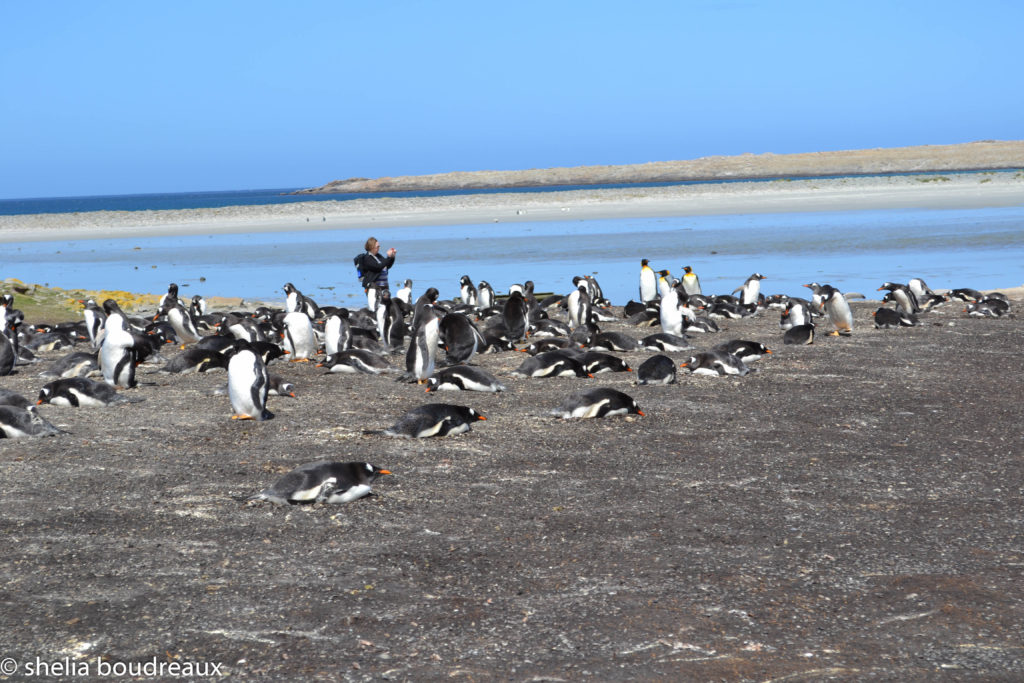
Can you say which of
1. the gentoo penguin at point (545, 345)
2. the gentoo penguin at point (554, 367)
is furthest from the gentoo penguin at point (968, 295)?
the gentoo penguin at point (554, 367)

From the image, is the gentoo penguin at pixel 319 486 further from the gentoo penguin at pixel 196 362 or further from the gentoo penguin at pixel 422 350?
the gentoo penguin at pixel 196 362

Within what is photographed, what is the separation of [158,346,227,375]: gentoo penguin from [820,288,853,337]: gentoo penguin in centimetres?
787

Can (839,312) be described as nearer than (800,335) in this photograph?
No

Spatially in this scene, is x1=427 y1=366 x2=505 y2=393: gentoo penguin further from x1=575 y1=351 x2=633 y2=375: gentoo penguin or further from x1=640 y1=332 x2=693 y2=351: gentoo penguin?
x1=640 y1=332 x2=693 y2=351: gentoo penguin

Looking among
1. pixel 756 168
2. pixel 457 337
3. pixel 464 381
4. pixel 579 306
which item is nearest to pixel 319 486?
pixel 464 381

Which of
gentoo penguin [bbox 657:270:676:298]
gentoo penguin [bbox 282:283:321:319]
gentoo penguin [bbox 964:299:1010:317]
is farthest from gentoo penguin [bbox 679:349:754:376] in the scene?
gentoo penguin [bbox 657:270:676:298]

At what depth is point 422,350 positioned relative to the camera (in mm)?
10398

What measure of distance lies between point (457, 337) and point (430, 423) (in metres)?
3.95

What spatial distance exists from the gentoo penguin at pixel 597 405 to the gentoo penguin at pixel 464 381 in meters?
1.46

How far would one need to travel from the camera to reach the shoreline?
4789cm

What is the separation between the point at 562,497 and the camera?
596 centimetres

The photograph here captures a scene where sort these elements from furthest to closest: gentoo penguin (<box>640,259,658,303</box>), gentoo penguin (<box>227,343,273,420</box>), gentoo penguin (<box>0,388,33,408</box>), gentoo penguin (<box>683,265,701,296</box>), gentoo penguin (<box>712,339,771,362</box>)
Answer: gentoo penguin (<box>683,265,701,296</box>) < gentoo penguin (<box>640,259,658,303</box>) < gentoo penguin (<box>712,339,771,362</box>) < gentoo penguin (<box>227,343,273,420</box>) < gentoo penguin (<box>0,388,33,408</box>)

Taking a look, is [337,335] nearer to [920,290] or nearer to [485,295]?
[485,295]

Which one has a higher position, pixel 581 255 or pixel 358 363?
pixel 581 255
